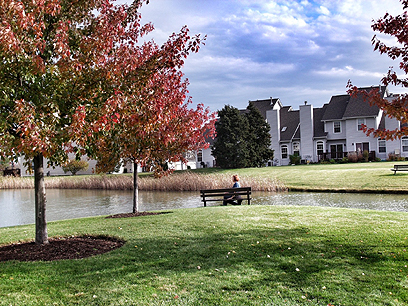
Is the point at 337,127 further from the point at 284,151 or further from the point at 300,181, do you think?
the point at 300,181

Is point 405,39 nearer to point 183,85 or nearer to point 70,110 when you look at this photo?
point 70,110

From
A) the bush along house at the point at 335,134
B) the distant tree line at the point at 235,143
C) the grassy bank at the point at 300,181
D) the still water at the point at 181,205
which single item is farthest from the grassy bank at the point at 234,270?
Answer: the bush along house at the point at 335,134

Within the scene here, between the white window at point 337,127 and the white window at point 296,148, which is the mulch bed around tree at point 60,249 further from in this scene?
the white window at point 337,127

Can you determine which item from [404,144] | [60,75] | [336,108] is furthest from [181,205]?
[336,108]

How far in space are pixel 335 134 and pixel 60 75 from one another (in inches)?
1755

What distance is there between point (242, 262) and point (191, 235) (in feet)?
7.69

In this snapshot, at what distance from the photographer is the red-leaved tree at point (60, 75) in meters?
5.91

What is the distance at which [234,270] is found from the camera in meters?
5.75

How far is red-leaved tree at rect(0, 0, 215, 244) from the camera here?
5.91 m

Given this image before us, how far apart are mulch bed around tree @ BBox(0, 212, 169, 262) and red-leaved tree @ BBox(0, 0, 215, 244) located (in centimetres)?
39

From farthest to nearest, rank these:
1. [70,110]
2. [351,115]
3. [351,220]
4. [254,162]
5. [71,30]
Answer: [351,115] < [254,162] < [351,220] < [71,30] < [70,110]

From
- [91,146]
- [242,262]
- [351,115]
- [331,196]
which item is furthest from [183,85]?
[351,115]

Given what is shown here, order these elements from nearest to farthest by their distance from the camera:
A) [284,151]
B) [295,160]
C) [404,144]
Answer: [404,144]
[295,160]
[284,151]

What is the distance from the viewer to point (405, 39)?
7.48 meters
